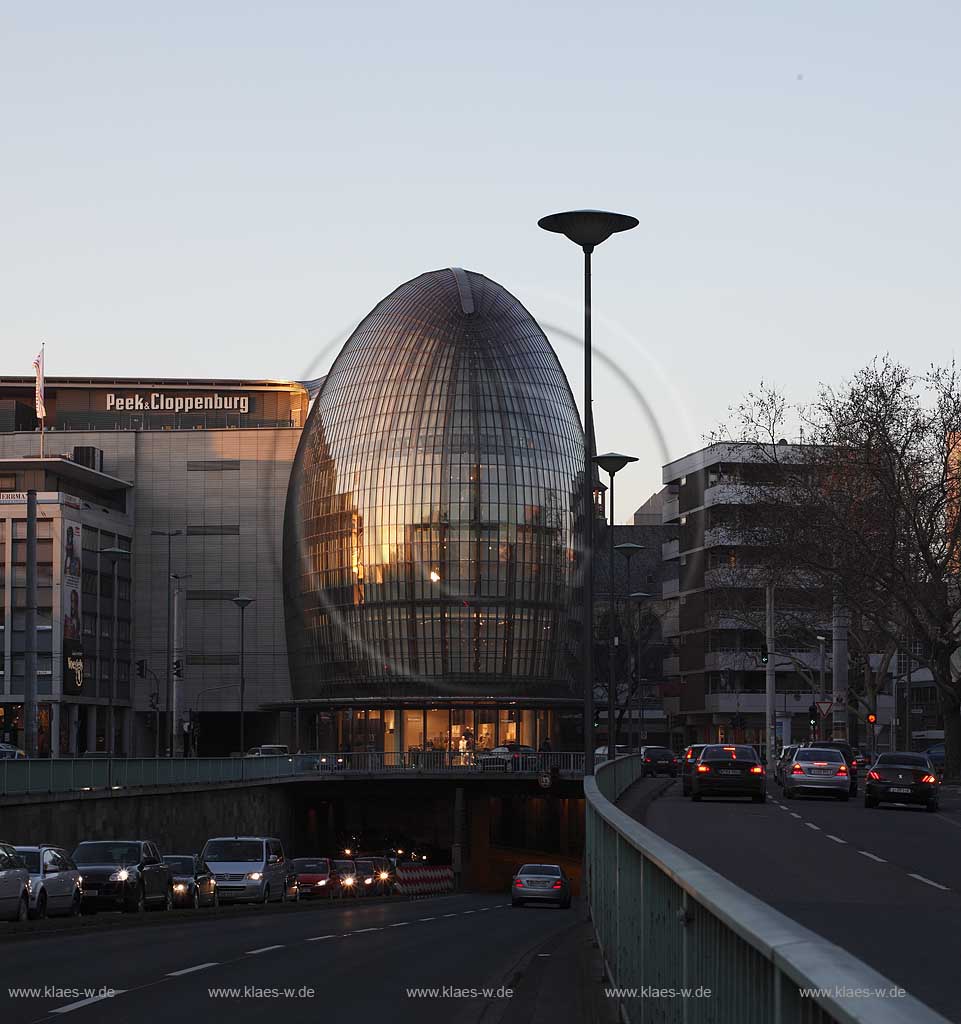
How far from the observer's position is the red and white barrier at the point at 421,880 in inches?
2864

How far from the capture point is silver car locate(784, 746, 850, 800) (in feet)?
174

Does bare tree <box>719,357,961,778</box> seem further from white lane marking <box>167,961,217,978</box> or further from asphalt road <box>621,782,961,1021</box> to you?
white lane marking <box>167,961,217,978</box>

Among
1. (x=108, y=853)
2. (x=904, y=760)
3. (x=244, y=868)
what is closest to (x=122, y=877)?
(x=108, y=853)

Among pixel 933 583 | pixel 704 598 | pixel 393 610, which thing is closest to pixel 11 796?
pixel 933 583

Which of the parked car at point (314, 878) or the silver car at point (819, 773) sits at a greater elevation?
the silver car at point (819, 773)

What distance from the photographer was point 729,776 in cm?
4847

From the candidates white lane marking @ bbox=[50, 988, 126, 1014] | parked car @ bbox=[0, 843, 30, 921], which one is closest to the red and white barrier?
parked car @ bbox=[0, 843, 30, 921]

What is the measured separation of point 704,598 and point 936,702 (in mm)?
23575

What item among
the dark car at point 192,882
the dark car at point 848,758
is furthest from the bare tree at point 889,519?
the dark car at point 192,882

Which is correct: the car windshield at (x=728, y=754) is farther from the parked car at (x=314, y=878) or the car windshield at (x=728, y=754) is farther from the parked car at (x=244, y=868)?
the parked car at (x=314, y=878)

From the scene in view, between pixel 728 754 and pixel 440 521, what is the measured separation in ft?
276

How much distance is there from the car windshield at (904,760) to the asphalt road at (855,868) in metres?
1.34

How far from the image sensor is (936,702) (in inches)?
5723

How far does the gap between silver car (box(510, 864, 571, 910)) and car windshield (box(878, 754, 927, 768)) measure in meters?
13.6
